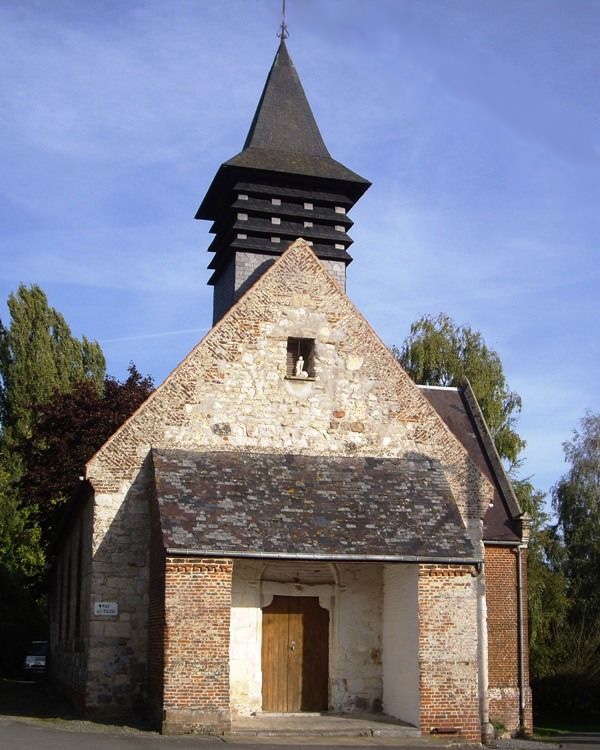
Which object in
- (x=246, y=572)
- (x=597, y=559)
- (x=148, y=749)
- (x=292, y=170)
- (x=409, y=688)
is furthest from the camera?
(x=597, y=559)

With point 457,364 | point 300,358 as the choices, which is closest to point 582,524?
point 457,364

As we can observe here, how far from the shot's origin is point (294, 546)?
16.1 m

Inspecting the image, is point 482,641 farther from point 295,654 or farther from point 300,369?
point 300,369

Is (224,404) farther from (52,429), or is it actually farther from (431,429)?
(52,429)

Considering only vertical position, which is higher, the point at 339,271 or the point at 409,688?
the point at 339,271

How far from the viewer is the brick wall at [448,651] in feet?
53.2

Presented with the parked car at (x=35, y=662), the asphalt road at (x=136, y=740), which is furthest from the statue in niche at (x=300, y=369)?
the parked car at (x=35, y=662)

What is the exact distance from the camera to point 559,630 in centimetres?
2989

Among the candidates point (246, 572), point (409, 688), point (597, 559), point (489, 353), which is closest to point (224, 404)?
point (246, 572)

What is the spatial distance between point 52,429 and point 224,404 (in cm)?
1339

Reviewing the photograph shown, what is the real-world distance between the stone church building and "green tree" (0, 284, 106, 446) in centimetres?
2483

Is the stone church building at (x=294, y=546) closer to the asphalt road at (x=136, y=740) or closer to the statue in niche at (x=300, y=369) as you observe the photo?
the statue in niche at (x=300, y=369)

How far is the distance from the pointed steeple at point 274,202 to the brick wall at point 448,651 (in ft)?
34.2

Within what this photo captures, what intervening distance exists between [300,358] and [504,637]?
7326mm
